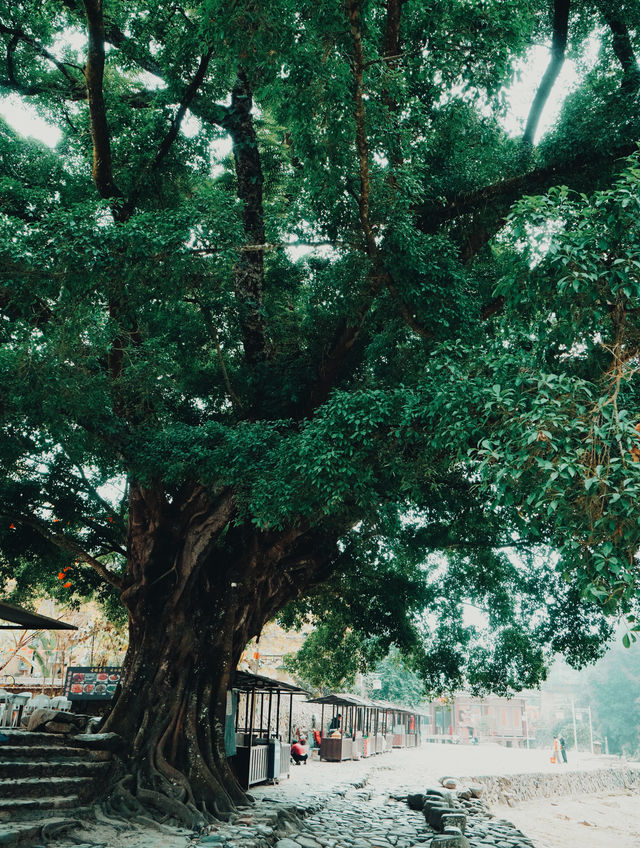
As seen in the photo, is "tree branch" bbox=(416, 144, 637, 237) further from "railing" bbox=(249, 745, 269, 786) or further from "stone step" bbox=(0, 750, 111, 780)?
"railing" bbox=(249, 745, 269, 786)

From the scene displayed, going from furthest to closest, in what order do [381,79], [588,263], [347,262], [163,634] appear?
1. [163,634]
2. [347,262]
3. [381,79]
4. [588,263]

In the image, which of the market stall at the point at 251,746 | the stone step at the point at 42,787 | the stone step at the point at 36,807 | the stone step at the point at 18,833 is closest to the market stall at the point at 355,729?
the market stall at the point at 251,746

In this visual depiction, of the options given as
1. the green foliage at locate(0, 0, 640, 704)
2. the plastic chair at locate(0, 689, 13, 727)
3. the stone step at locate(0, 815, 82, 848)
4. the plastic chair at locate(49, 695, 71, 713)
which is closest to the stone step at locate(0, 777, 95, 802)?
the stone step at locate(0, 815, 82, 848)

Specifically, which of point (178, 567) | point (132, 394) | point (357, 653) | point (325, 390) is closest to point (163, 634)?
point (178, 567)

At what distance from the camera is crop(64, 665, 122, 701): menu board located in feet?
52.0

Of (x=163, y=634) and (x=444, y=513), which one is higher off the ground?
(x=444, y=513)

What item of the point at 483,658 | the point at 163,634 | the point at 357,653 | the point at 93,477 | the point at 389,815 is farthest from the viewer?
the point at 357,653

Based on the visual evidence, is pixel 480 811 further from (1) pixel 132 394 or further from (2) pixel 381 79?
(2) pixel 381 79

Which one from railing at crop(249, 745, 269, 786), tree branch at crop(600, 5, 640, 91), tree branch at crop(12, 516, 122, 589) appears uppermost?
tree branch at crop(600, 5, 640, 91)

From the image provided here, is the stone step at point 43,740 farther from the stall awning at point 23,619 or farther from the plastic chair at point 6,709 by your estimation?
the plastic chair at point 6,709

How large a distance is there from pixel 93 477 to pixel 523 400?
32.9 ft

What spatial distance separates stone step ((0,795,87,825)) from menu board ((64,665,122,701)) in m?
8.07

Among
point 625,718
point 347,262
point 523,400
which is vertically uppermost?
point 347,262

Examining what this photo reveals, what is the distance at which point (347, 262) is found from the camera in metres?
9.12
